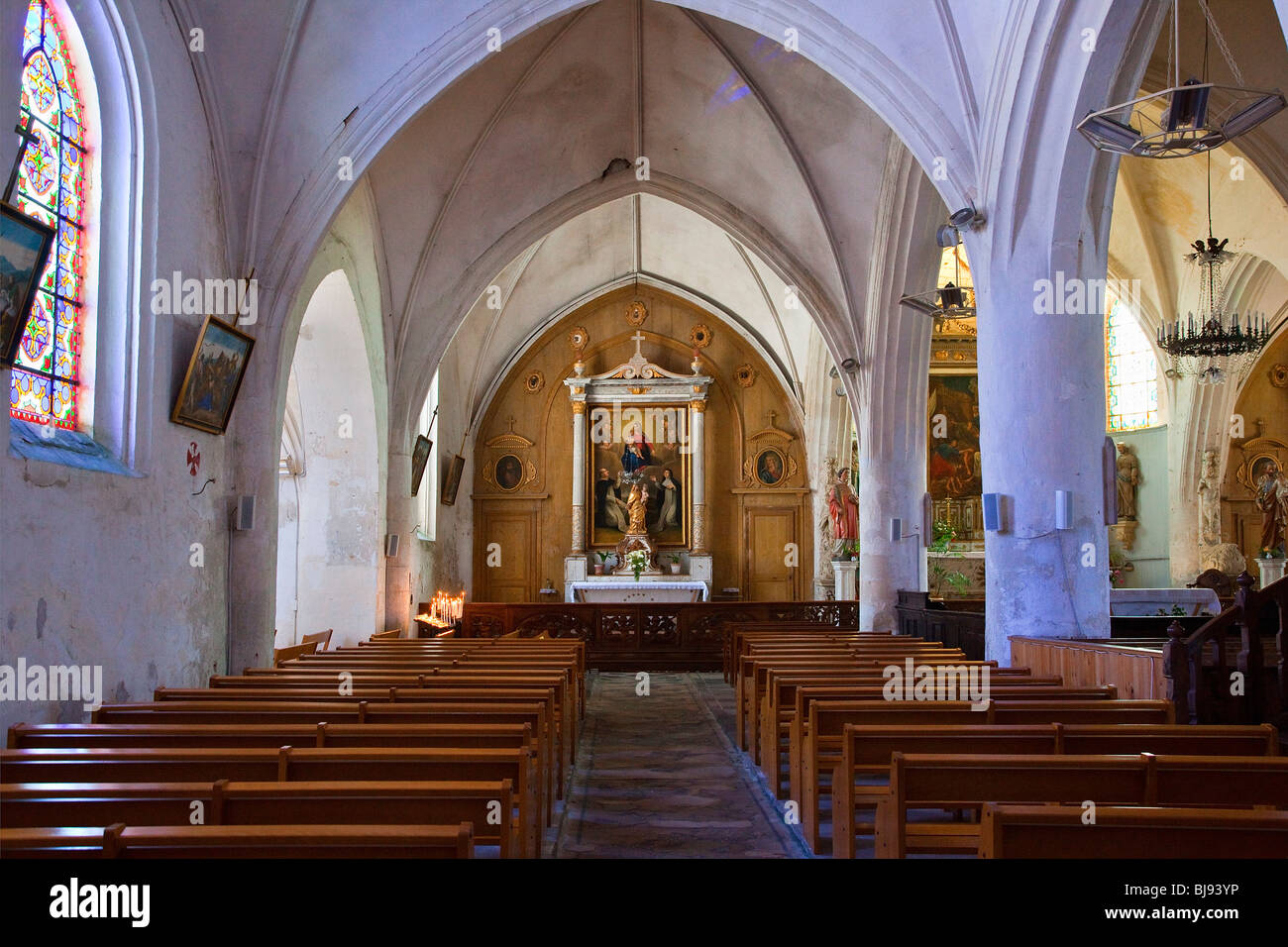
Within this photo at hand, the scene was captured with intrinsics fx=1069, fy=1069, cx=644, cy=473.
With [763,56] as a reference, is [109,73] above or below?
below

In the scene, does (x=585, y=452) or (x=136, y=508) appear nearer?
(x=136, y=508)

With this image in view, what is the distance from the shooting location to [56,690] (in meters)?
6.12

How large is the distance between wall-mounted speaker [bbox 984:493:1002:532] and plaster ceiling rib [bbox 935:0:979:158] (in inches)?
116

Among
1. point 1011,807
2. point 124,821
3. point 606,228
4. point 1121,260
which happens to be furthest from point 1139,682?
point 606,228

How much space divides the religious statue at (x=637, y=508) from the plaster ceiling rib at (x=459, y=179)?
303 inches

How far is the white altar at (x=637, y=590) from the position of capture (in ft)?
61.1

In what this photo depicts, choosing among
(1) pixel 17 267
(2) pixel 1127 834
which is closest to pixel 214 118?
(1) pixel 17 267

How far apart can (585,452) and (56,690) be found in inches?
615

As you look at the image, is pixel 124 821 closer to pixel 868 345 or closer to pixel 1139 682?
pixel 1139 682

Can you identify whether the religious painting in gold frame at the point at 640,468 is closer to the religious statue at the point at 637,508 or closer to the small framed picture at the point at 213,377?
the religious statue at the point at 637,508

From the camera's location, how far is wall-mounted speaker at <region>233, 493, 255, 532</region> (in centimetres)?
896

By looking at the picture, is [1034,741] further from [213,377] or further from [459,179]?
[459,179]

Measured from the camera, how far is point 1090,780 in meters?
3.49

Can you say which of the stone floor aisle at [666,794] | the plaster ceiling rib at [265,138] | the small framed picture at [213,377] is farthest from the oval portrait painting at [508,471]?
the small framed picture at [213,377]
